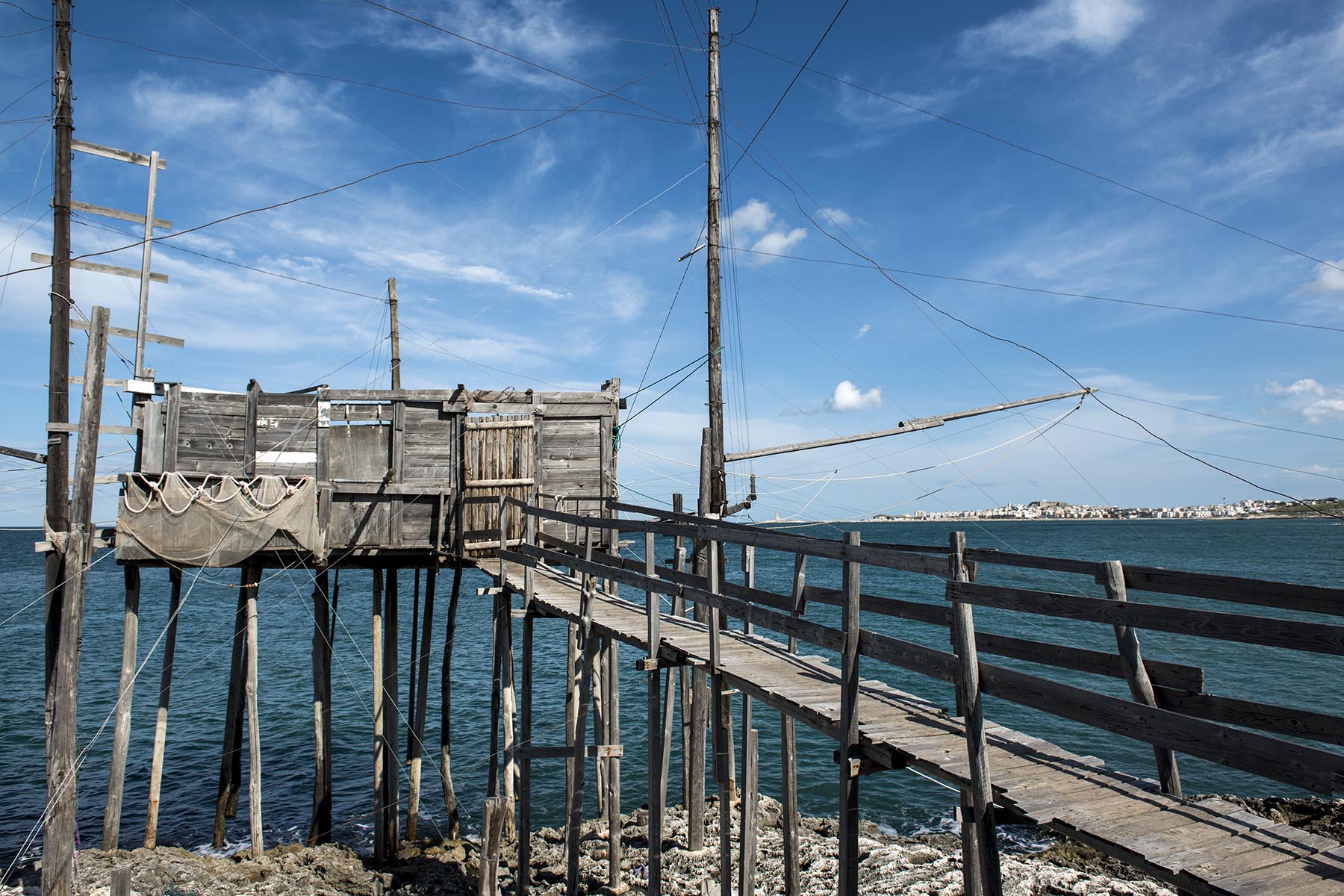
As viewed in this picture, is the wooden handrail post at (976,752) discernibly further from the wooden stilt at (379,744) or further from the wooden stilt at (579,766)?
the wooden stilt at (379,744)

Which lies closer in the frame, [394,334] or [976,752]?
[976,752]

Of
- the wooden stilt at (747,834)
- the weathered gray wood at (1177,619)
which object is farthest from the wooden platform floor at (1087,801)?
the wooden stilt at (747,834)

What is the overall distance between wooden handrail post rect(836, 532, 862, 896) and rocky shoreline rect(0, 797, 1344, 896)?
20.0ft

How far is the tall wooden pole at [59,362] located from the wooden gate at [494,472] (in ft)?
18.7

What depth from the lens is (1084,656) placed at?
5.65 meters

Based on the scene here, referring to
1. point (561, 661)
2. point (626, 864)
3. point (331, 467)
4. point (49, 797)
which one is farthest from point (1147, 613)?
point (561, 661)

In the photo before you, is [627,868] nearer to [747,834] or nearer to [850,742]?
[747,834]

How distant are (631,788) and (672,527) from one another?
457 inches

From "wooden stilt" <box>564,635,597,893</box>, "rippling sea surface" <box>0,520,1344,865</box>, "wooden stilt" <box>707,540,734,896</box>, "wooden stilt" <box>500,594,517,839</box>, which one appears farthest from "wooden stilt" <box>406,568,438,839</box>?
"wooden stilt" <box>707,540,734,896</box>

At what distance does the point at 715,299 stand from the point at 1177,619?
37.2 ft

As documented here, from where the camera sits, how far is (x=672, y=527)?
8555 mm

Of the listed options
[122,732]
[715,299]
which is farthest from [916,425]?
[122,732]

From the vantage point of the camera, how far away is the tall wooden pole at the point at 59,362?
10.7 meters

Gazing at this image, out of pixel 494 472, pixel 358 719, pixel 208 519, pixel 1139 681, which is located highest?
pixel 494 472
